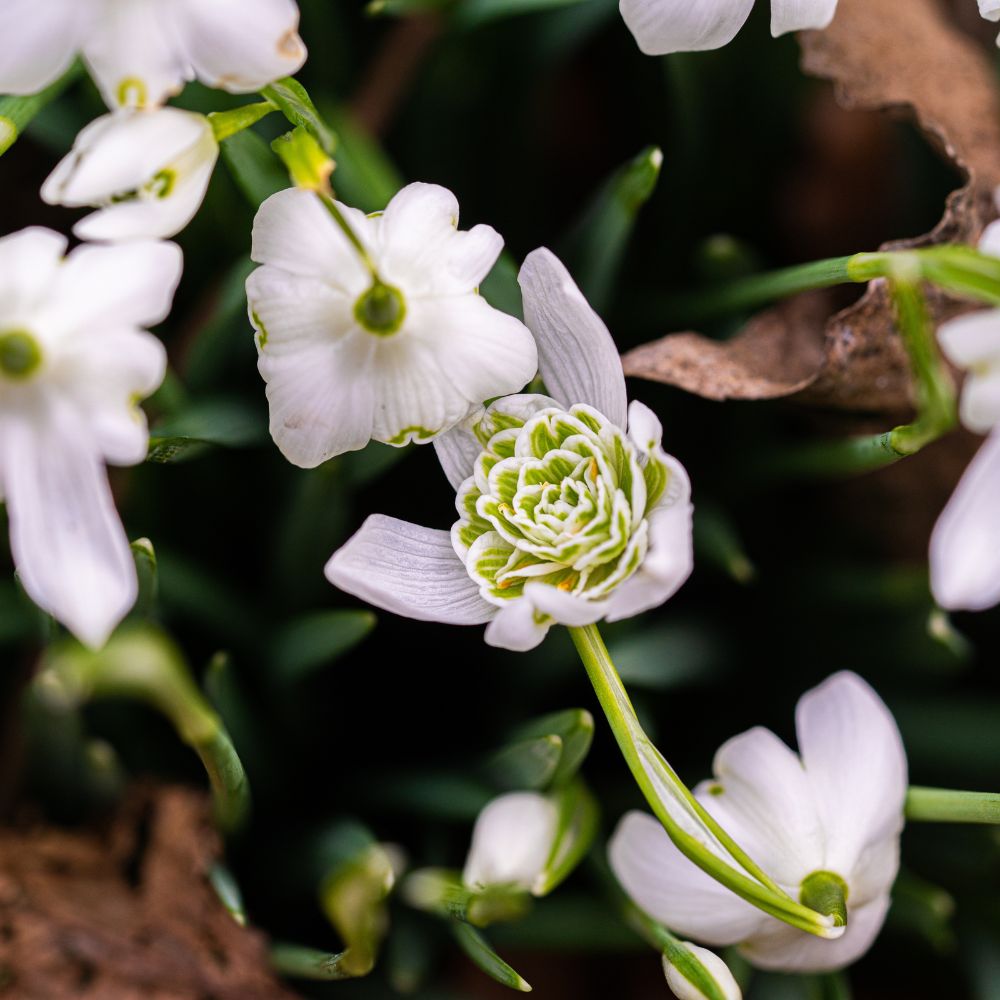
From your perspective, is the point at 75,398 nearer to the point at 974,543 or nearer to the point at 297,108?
the point at 297,108

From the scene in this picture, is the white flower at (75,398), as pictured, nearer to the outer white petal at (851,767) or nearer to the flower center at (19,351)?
the flower center at (19,351)

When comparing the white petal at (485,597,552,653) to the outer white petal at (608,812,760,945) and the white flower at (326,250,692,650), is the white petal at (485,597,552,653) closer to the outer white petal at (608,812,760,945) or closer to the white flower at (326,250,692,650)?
the white flower at (326,250,692,650)

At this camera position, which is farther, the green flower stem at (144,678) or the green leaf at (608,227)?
the green leaf at (608,227)

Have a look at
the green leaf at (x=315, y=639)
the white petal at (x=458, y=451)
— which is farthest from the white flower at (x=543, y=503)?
the green leaf at (x=315, y=639)

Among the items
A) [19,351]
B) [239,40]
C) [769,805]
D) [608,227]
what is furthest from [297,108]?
[769,805]

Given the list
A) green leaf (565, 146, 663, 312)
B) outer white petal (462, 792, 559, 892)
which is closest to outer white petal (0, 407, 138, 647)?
outer white petal (462, 792, 559, 892)
